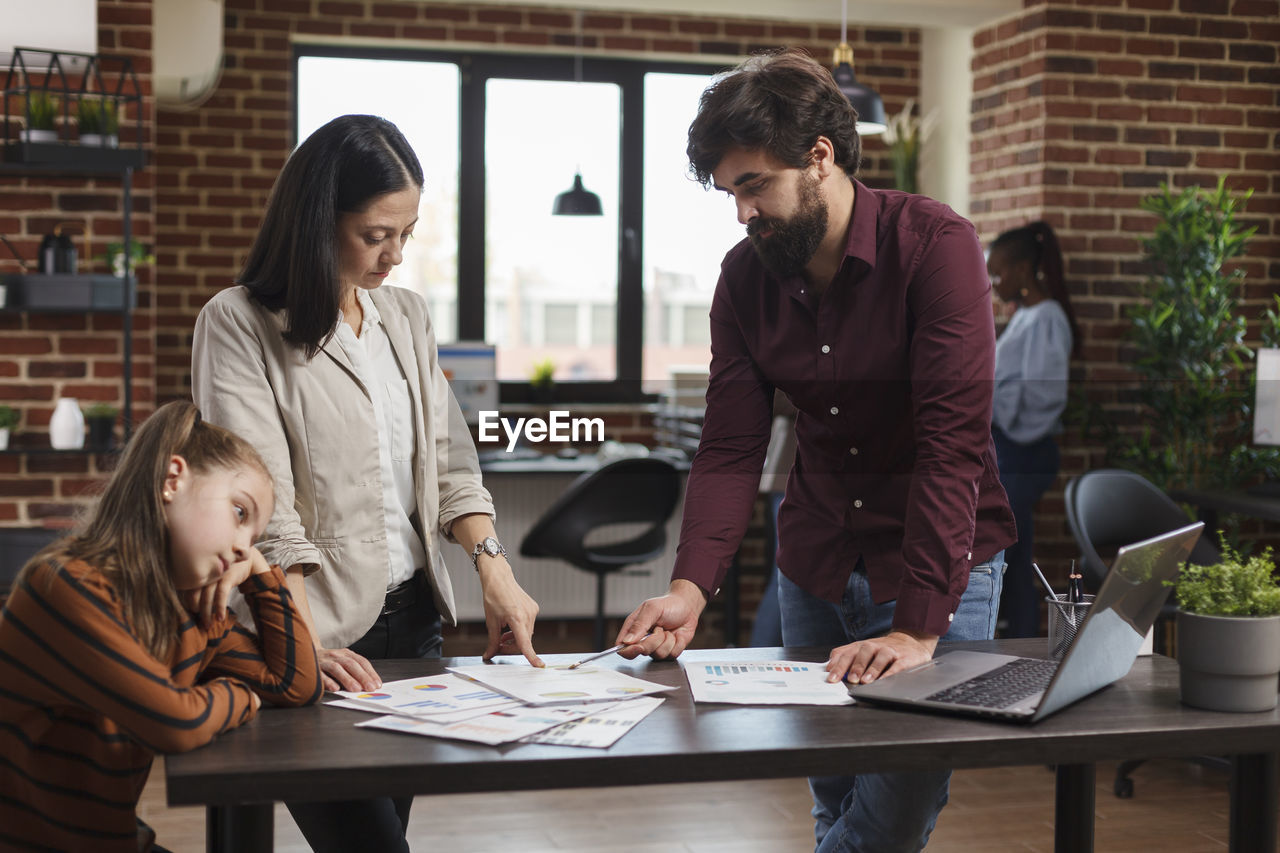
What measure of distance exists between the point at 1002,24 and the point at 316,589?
4018mm

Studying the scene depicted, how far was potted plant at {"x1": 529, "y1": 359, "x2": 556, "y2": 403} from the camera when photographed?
17.9 feet

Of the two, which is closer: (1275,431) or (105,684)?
(105,684)

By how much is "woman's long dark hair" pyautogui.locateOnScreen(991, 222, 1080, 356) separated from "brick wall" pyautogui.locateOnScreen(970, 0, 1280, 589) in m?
0.13

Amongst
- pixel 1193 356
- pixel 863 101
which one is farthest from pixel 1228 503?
pixel 863 101

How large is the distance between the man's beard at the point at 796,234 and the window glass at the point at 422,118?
12.3 ft

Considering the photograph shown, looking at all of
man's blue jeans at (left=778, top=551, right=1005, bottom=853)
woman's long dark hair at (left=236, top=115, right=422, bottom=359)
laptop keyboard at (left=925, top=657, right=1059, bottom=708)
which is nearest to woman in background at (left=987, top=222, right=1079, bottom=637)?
man's blue jeans at (left=778, top=551, right=1005, bottom=853)

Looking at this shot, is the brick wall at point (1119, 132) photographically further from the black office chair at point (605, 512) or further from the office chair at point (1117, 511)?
the black office chair at point (605, 512)

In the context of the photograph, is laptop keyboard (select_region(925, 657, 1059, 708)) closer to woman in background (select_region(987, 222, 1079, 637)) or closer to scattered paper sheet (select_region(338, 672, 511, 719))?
scattered paper sheet (select_region(338, 672, 511, 719))

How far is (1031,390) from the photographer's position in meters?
4.32

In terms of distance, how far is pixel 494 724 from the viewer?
1.35m

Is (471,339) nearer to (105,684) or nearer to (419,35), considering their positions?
(419,35)

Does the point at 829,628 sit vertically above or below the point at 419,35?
below

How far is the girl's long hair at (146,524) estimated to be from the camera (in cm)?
131

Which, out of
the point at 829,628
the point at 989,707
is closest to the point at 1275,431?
the point at 829,628
